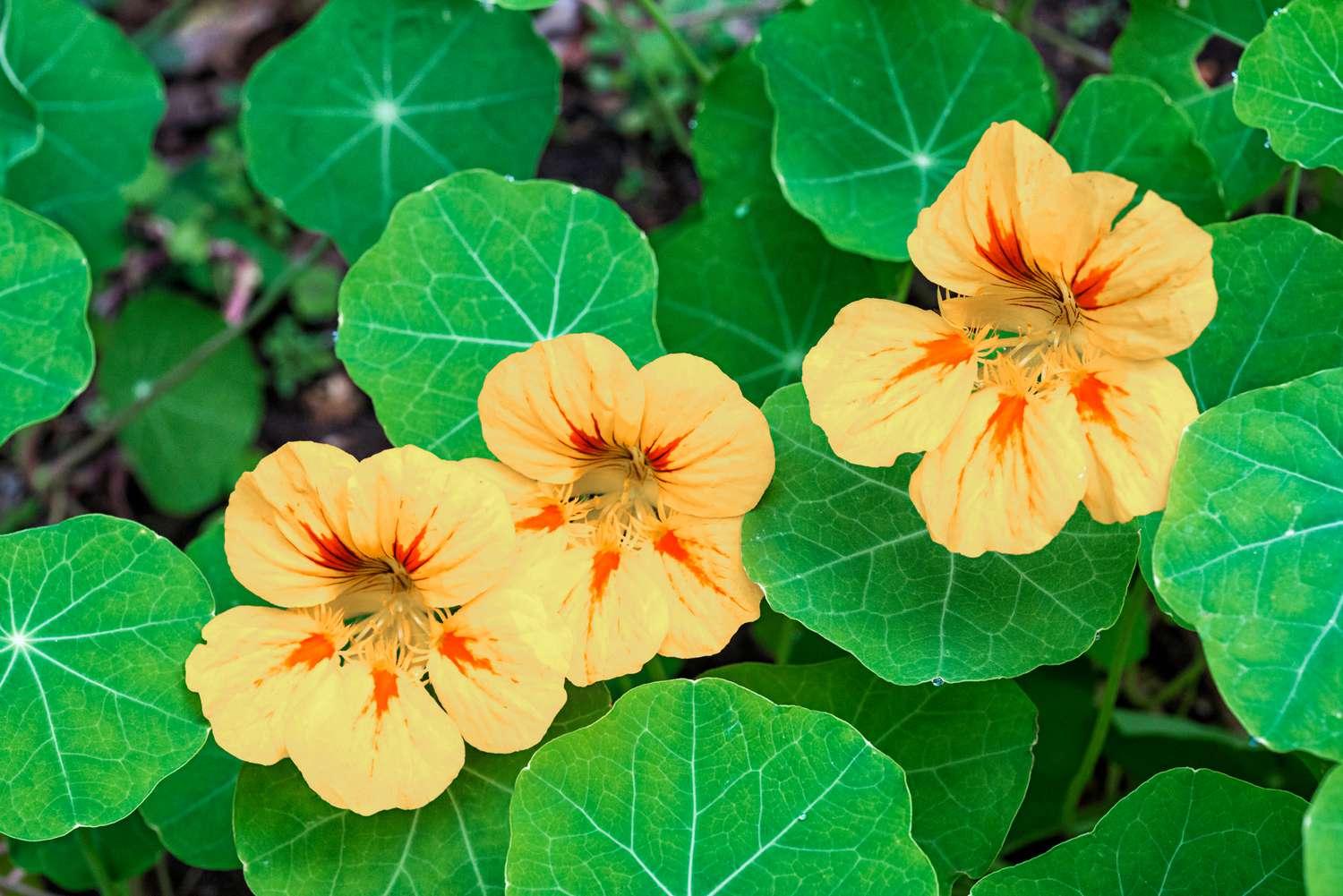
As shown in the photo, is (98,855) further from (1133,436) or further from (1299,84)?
(1299,84)

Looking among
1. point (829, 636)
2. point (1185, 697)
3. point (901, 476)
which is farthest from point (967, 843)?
point (1185, 697)

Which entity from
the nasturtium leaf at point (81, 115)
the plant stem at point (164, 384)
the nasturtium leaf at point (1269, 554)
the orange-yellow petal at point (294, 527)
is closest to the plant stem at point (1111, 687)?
the nasturtium leaf at point (1269, 554)

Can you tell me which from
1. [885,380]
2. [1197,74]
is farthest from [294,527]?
[1197,74]

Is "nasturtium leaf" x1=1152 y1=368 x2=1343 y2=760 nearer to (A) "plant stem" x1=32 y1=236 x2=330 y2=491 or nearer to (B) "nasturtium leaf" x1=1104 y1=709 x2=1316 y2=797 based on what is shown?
(B) "nasturtium leaf" x1=1104 y1=709 x2=1316 y2=797

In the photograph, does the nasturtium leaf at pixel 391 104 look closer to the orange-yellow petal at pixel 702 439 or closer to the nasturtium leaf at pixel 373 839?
the orange-yellow petal at pixel 702 439

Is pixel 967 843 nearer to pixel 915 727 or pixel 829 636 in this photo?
pixel 915 727
